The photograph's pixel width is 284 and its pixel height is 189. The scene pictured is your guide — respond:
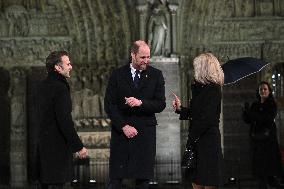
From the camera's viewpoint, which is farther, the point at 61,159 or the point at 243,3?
the point at 243,3

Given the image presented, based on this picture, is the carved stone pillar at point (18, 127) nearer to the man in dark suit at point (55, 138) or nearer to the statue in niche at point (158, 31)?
the statue in niche at point (158, 31)

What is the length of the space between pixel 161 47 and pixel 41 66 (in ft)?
10.5

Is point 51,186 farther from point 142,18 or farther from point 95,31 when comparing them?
point 95,31

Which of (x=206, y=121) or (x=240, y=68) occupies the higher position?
(x=240, y=68)

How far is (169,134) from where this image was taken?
16812mm

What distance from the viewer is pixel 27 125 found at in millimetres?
18891

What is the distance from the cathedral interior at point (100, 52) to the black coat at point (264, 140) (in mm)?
5766

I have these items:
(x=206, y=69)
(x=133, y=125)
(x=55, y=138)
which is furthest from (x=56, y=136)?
(x=206, y=69)

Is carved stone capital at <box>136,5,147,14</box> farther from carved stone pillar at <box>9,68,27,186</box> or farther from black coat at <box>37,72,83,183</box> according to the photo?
black coat at <box>37,72,83,183</box>

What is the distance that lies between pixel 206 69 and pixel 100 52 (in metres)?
10.4

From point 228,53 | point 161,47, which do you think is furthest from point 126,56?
point 228,53

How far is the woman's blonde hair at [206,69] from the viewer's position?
7.92 m

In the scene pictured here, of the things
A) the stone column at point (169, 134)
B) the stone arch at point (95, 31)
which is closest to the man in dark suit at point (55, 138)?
the stone column at point (169, 134)

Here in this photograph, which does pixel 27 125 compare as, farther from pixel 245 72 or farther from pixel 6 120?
pixel 245 72
